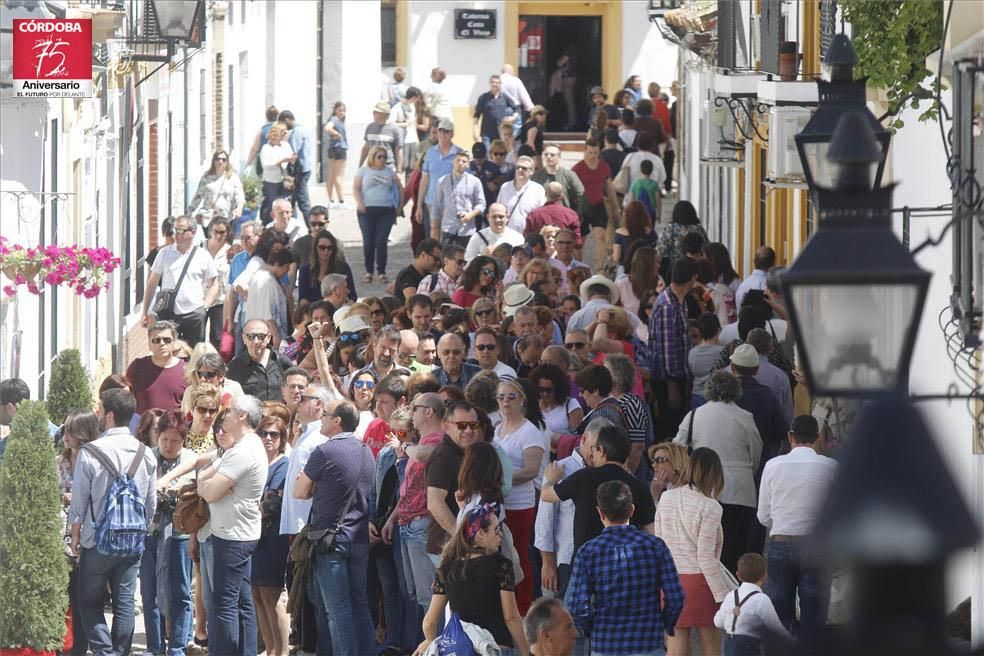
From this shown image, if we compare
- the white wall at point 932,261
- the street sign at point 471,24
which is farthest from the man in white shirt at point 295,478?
the street sign at point 471,24

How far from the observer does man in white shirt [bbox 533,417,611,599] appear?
8.66 m

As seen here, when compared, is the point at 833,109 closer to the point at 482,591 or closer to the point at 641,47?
the point at 482,591

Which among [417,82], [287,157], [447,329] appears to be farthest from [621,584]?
[417,82]

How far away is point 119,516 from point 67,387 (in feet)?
7.17

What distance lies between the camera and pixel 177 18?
51.5ft

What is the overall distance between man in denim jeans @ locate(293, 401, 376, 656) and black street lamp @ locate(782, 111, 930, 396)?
5535 mm

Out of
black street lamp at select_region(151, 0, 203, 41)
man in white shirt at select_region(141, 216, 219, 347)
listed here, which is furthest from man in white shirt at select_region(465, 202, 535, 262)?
black street lamp at select_region(151, 0, 203, 41)

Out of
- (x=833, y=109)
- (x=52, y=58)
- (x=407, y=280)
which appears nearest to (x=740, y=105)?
(x=407, y=280)

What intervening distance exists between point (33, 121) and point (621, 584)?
7199 millimetres

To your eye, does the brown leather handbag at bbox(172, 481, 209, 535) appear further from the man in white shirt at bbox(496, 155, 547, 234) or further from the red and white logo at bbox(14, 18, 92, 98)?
the man in white shirt at bbox(496, 155, 547, 234)

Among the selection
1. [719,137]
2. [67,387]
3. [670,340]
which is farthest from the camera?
[719,137]

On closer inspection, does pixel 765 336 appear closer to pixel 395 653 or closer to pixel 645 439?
pixel 645 439

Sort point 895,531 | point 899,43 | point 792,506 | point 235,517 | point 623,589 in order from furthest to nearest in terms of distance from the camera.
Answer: point 235,517
point 792,506
point 899,43
point 623,589
point 895,531

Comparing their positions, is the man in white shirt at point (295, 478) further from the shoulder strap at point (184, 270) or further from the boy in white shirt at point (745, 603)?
the shoulder strap at point (184, 270)
